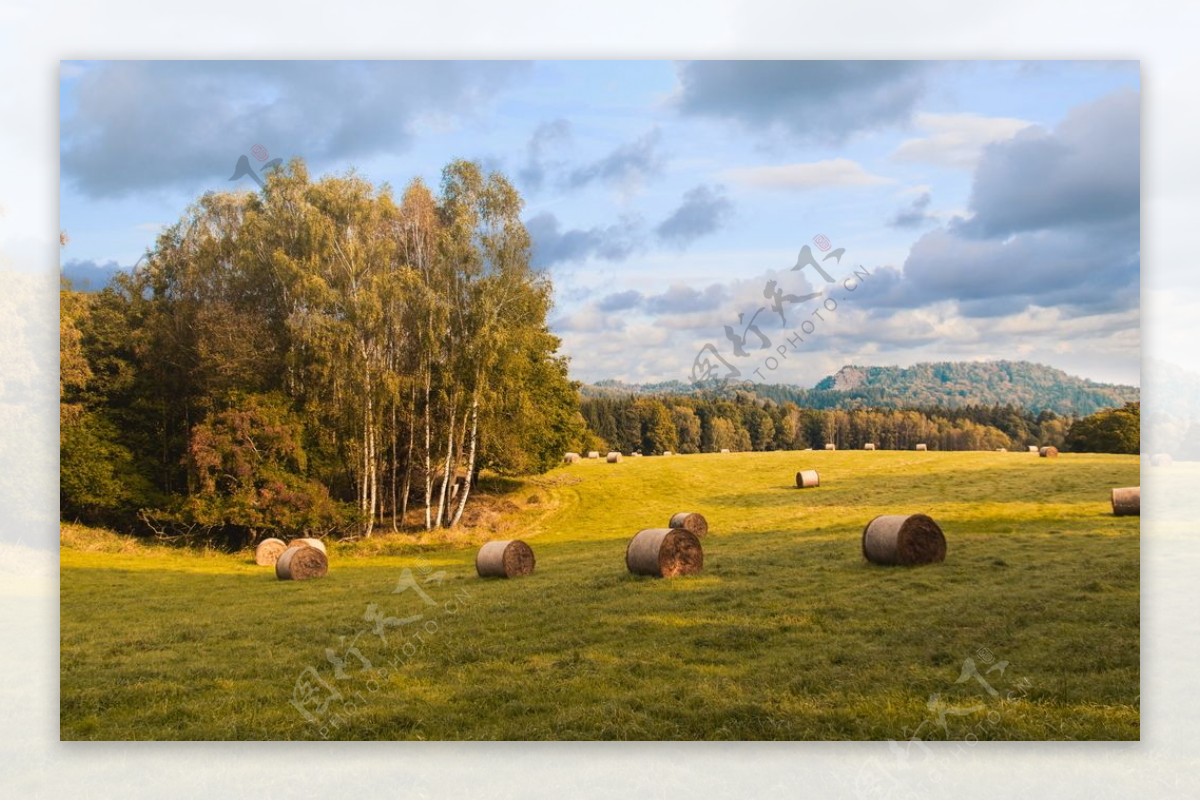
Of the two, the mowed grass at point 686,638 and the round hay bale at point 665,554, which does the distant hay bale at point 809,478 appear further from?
the round hay bale at point 665,554

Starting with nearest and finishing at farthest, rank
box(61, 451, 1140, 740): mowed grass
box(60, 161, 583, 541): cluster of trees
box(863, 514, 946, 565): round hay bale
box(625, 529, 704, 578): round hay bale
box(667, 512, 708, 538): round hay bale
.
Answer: box(61, 451, 1140, 740): mowed grass
box(863, 514, 946, 565): round hay bale
box(625, 529, 704, 578): round hay bale
box(60, 161, 583, 541): cluster of trees
box(667, 512, 708, 538): round hay bale

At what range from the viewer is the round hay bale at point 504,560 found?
34.9ft

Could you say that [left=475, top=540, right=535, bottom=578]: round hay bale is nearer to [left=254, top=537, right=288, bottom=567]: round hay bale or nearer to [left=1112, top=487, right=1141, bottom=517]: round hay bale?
[left=254, top=537, right=288, bottom=567]: round hay bale

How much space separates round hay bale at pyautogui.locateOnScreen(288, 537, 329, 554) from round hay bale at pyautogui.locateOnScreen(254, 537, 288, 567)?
33 cm

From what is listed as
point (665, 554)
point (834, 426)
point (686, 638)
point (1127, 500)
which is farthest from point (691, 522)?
point (1127, 500)

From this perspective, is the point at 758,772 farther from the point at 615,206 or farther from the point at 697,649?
the point at 615,206

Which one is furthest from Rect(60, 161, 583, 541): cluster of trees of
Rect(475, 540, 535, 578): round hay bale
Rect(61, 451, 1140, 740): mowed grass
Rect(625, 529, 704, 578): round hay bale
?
Rect(625, 529, 704, 578): round hay bale

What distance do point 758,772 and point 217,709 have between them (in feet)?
14.8

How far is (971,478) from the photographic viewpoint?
1109cm

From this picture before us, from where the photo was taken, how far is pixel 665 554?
955 centimetres

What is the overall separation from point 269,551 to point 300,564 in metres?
1.53

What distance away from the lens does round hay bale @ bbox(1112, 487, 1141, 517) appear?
8.76 metres

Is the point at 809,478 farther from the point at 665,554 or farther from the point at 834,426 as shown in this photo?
the point at 665,554

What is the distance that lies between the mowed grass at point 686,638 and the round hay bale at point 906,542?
0.18 metres
